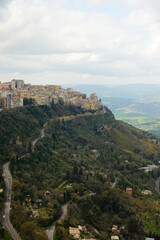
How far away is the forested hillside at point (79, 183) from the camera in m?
35.2

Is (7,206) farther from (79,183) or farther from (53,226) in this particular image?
(79,183)

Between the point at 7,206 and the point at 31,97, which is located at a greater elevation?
the point at 31,97

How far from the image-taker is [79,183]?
153 ft

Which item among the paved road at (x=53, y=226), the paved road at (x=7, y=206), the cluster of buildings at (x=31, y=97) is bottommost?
the paved road at (x=53, y=226)

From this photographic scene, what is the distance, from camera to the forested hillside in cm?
3519

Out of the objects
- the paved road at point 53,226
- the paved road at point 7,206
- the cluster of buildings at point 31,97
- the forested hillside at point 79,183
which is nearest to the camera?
the paved road at point 7,206

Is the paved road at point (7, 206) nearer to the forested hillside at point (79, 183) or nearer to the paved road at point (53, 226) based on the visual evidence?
the forested hillside at point (79, 183)

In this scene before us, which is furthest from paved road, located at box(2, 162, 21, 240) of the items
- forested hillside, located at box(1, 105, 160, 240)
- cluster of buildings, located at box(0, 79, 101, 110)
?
cluster of buildings, located at box(0, 79, 101, 110)

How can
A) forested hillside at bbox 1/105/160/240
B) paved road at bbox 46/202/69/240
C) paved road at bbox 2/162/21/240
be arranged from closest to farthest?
paved road at bbox 2/162/21/240 < paved road at bbox 46/202/69/240 < forested hillside at bbox 1/105/160/240

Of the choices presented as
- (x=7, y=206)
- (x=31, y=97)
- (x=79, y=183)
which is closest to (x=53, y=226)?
(x=7, y=206)

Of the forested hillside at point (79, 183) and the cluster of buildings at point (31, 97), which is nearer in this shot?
the forested hillside at point (79, 183)

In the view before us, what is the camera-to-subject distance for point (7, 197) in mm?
34719

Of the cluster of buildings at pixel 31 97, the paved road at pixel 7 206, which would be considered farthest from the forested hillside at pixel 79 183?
the cluster of buildings at pixel 31 97

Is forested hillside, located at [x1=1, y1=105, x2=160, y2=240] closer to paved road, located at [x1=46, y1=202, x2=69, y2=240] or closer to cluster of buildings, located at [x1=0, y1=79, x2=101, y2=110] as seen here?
paved road, located at [x1=46, y1=202, x2=69, y2=240]
